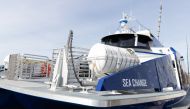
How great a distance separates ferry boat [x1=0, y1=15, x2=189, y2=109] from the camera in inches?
120

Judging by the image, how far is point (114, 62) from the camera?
13.8 feet

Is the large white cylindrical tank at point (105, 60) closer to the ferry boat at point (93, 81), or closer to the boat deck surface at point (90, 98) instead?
the ferry boat at point (93, 81)

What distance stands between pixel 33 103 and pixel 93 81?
1294 mm

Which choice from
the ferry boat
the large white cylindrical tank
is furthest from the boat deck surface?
the large white cylindrical tank

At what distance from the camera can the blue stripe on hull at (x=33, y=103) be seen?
10.4 feet

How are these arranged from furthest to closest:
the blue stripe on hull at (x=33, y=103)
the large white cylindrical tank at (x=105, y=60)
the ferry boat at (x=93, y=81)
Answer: the large white cylindrical tank at (x=105, y=60)
the blue stripe on hull at (x=33, y=103)
the ferry boat at (x=93, y=81)

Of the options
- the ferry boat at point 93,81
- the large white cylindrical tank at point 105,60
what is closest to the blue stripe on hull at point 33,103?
the ferry boat at point 93,81

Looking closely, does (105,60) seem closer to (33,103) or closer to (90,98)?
(33,103)

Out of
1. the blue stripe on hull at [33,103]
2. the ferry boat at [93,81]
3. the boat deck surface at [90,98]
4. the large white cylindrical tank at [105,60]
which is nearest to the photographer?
the boat deck surface at [90,98]

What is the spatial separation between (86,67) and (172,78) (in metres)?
2.22

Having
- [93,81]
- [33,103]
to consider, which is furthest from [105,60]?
[33,103]

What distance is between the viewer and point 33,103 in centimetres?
356

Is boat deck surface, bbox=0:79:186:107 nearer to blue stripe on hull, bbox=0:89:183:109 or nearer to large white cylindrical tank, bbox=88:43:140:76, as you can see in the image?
blue stripe on hull, bbox=0:89:183:109

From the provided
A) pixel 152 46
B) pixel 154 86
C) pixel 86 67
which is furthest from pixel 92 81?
pixel 152 46
